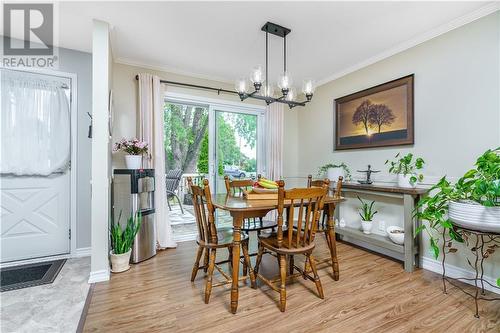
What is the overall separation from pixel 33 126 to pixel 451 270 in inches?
190

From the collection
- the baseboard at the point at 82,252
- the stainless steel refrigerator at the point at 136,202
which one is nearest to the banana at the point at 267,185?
the stainless steel refrigerator at the point at 136,202

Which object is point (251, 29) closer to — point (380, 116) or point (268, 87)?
point (268, 87)

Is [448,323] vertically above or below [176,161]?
below

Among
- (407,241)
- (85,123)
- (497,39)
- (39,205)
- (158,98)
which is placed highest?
(497,39)

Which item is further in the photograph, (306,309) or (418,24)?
(418,24)

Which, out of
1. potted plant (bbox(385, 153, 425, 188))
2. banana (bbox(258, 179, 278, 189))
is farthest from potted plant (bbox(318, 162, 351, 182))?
banana (bbox(258, 179, 278, 189))

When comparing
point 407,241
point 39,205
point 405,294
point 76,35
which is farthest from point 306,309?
point 76,35

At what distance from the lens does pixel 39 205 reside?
2.80m

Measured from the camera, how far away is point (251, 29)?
8.21 ft

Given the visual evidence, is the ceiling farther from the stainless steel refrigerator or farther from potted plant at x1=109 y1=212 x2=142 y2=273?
potted plant at x1=109 y1=212 x2=142 y2=273

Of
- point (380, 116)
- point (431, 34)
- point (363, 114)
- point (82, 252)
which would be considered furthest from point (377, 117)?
point (82, 252)

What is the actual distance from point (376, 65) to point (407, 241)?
87.7 inches

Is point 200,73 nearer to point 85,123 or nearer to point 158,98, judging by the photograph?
point 158,98

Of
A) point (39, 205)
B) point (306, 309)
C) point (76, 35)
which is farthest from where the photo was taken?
point (39, 205)
